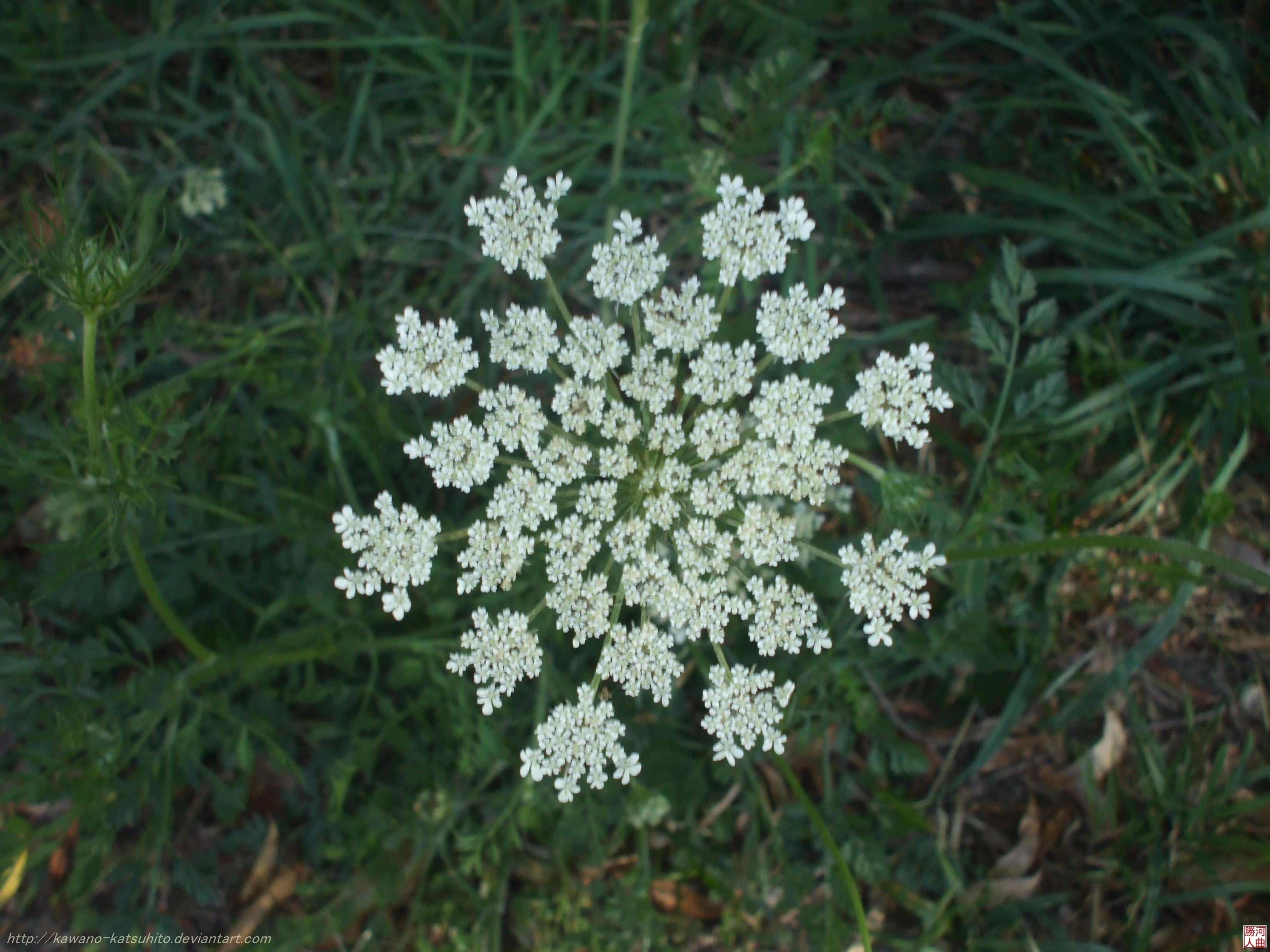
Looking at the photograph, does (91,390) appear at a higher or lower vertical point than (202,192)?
lower

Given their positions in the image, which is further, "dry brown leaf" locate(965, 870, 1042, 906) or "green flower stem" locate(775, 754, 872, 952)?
"dry brown leaf" locate(965, 870, 1042, 906)

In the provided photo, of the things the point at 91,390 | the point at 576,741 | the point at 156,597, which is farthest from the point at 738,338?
the point at 156,597

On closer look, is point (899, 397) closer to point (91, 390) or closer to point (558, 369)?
point (558, 369)

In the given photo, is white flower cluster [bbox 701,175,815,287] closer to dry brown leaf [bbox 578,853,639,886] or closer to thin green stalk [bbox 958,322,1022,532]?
thin green stalk [bbox 958,322,1022,532]

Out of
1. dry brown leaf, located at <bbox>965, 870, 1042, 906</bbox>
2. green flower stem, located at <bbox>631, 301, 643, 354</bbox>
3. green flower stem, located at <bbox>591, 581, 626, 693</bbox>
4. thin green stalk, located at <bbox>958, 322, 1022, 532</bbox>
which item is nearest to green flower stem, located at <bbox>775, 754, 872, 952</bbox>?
green flower stem, located at <bbox>591, 581, 626, 693</bbox>

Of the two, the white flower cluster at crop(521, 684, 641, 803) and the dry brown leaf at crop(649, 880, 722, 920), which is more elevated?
the white flower cluster at crop(521, 684, 641, 803)

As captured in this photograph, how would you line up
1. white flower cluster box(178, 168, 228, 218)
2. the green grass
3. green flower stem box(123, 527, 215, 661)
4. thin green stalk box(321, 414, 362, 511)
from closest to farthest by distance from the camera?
green flower stem box(123, 527, 215, 661)
the green grass
thin green stalk box(321, 414, 362, 511)
white flower cluster box(178, 168, 228, 218)
